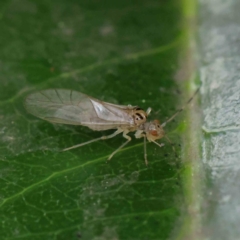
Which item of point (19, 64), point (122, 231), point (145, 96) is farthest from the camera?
point (19, 64)

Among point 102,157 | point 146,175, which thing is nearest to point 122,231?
point 146,175

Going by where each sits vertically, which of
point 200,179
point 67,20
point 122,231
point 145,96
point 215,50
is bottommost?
point 122,231

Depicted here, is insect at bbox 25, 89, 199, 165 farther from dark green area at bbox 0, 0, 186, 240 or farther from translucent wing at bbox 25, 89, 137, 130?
dark green area at bbox 0, 0, 186, 240

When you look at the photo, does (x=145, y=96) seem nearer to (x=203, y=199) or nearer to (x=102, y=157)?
(x=102, y=157)

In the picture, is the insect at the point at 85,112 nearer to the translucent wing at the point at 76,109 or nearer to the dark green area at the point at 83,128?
the translucent wing at the point at 76,109

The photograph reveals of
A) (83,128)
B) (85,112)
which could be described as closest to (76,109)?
(85,112)

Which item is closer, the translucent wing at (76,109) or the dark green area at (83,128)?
the dark green area at (83,128)

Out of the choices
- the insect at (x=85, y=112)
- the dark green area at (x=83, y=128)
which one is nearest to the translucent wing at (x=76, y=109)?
the insect at (x=85, y=112)
